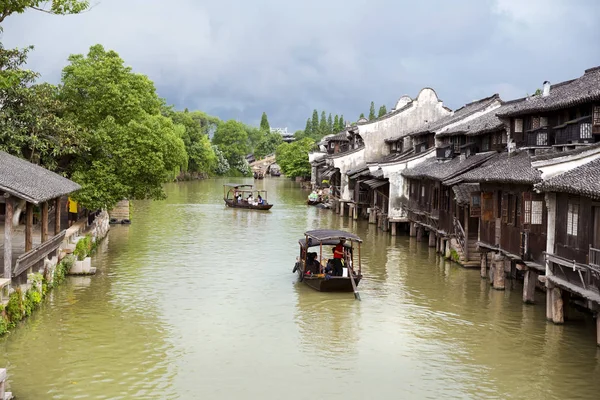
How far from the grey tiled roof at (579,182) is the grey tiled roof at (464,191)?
9.27 metres

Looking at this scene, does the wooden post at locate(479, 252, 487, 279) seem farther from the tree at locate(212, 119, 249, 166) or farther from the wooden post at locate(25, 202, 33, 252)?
the tree at locate(212, 119, 249, 166)

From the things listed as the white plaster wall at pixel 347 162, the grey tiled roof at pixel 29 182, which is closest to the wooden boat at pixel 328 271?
the grey tiled roof at pixel 29 182

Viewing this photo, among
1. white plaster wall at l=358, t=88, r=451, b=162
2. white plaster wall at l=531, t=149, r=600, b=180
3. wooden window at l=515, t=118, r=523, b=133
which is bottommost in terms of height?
white plaster wall at l=531, t=149, r=600, b=180

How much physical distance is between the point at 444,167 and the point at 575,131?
14.4 m

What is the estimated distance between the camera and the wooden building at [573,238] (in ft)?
65.3

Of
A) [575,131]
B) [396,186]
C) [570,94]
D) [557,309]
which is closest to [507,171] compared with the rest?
[575,131]

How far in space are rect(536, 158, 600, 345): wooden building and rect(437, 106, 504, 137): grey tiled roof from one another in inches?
466

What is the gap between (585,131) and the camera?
2530 centimetres

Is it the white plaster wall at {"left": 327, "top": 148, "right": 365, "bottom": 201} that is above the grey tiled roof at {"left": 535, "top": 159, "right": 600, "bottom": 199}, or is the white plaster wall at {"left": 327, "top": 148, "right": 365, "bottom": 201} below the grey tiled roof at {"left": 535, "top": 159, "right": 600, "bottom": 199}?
above

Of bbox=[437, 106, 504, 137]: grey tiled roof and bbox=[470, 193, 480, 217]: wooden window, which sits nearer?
bbox=[470, 193, 480, 217]: wooden window

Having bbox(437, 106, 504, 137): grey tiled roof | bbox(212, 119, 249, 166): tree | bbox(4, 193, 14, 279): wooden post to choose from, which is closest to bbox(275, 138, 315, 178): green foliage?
bbox(212, 119, 249, 166): tree

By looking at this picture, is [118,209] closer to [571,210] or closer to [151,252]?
[151,252]

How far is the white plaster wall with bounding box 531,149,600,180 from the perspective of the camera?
22.3 meters

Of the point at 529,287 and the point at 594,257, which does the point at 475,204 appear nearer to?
the point at 529,287
